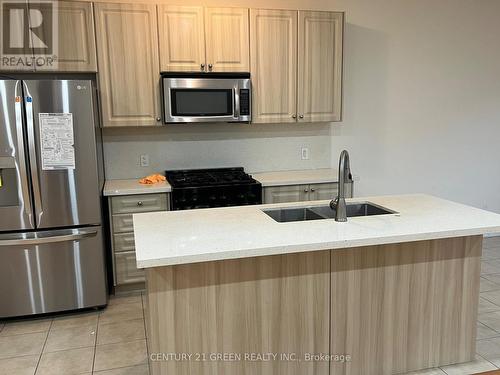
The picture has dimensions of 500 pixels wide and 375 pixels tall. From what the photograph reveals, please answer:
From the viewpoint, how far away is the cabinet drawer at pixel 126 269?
3.46 m

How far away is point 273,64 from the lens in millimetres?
3729

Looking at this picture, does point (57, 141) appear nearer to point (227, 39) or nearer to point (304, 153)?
point (227, 39)

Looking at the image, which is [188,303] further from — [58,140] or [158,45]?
[158,45]

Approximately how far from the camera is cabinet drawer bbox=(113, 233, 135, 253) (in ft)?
11.2

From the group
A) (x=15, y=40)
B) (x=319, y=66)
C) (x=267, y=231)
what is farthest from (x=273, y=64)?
(x=267, y=231)

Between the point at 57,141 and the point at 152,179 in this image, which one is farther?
the point at 152,179

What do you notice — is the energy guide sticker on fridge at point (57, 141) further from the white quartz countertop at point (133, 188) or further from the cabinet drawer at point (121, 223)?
the cabinet drawer at point (121, 223)

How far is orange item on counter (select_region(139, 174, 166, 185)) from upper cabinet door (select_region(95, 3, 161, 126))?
453mm

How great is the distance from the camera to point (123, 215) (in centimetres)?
340

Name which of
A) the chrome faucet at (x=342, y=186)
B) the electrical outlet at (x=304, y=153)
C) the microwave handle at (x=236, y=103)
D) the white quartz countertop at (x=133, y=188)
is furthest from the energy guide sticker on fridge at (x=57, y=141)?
the electrical outlet at (x=304, y=153)

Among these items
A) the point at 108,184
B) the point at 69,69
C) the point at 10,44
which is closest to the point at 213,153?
the point at 108,184

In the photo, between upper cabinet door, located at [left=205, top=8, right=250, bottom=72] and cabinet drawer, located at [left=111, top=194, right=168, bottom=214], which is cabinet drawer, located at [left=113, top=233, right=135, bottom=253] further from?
upper cabinet door, located at [left=205, top=8, right=250, bottom=72]

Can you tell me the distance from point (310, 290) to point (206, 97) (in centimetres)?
203

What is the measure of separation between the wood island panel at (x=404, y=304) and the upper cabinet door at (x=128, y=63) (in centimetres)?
214
